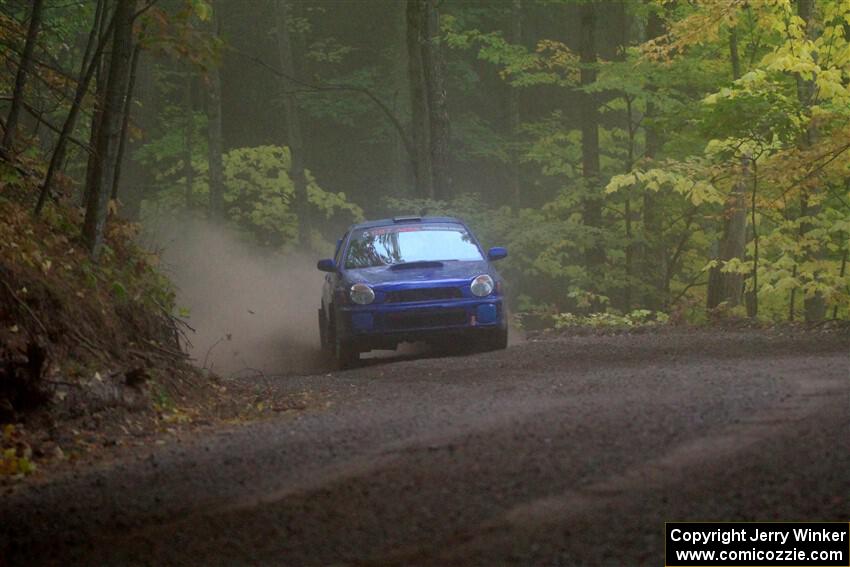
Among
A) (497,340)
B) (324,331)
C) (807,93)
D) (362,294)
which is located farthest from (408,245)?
(807,93)

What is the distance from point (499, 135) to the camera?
4316 cm

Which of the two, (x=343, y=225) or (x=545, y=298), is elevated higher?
(x=343, y=225)

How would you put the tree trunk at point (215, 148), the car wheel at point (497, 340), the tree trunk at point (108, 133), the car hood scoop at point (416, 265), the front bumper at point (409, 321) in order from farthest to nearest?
the tree trunk at point (215, 148) → the car hood scoop at point (416, 265) → the car wheel at point (497, 340) → the front bumper at point (409, 321) → the tree trunk at point (108, 133)

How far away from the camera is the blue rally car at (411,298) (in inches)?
615

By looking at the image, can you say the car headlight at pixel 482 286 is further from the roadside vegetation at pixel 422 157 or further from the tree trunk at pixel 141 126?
the tree trunk at pixel 141 126

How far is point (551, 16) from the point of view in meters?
45.1

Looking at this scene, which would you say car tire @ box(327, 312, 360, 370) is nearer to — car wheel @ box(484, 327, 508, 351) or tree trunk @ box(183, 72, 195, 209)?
car wheel @ box(484, 327, 508, 351)

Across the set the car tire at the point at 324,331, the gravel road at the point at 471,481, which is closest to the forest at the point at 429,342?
the gravel road at the point at 471,481

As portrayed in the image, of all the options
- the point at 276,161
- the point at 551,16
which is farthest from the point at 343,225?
the point at 551,16

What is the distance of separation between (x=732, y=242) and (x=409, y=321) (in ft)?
35.8

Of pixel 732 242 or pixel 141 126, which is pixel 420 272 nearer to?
pixel 732 242

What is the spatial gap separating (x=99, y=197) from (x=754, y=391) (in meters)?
7.25

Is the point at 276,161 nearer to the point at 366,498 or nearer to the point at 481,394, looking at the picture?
the point at 481,394

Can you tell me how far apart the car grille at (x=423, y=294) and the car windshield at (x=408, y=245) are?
1.05 metres
